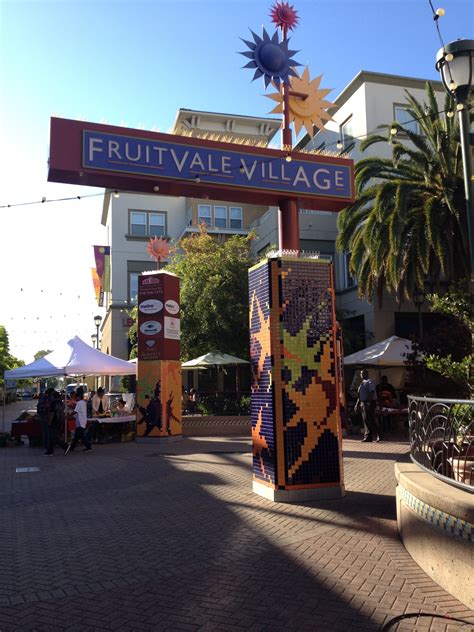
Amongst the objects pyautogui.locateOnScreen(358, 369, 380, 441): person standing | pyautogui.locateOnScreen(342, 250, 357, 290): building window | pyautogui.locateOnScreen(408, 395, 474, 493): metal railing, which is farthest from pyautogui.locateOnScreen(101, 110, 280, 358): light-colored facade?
pyautogui.locateOnScreen(408, 395, 474, 493): metal railing

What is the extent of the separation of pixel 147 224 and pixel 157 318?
23.4 meters

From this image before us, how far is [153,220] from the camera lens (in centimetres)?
3912

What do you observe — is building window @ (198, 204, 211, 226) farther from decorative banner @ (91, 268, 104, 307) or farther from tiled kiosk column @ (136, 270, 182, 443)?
tiled kiosk column @ (136, 270, 182, 443)

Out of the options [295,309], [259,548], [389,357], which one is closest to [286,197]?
[295,309]

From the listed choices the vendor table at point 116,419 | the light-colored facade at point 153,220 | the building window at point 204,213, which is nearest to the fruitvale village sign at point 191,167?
the vendor table at point 116,419

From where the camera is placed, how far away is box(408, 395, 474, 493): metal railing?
5.25 m

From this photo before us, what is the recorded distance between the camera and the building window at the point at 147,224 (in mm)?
38531

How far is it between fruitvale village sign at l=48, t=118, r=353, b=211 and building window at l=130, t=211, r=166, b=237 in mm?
28713

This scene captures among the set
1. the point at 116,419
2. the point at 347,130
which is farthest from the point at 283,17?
the point at 347,130

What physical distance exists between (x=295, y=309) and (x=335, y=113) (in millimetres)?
21281

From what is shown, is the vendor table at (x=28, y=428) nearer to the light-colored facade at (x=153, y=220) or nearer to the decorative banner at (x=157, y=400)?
the decorative banner at (x=157, y=400)

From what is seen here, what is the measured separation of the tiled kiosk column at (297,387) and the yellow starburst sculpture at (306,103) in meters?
3.77

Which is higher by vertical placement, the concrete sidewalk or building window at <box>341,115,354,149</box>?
building window at <box>341,115,354,149</box>

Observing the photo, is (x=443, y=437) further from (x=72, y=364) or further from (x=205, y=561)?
(x=72, y=364)
